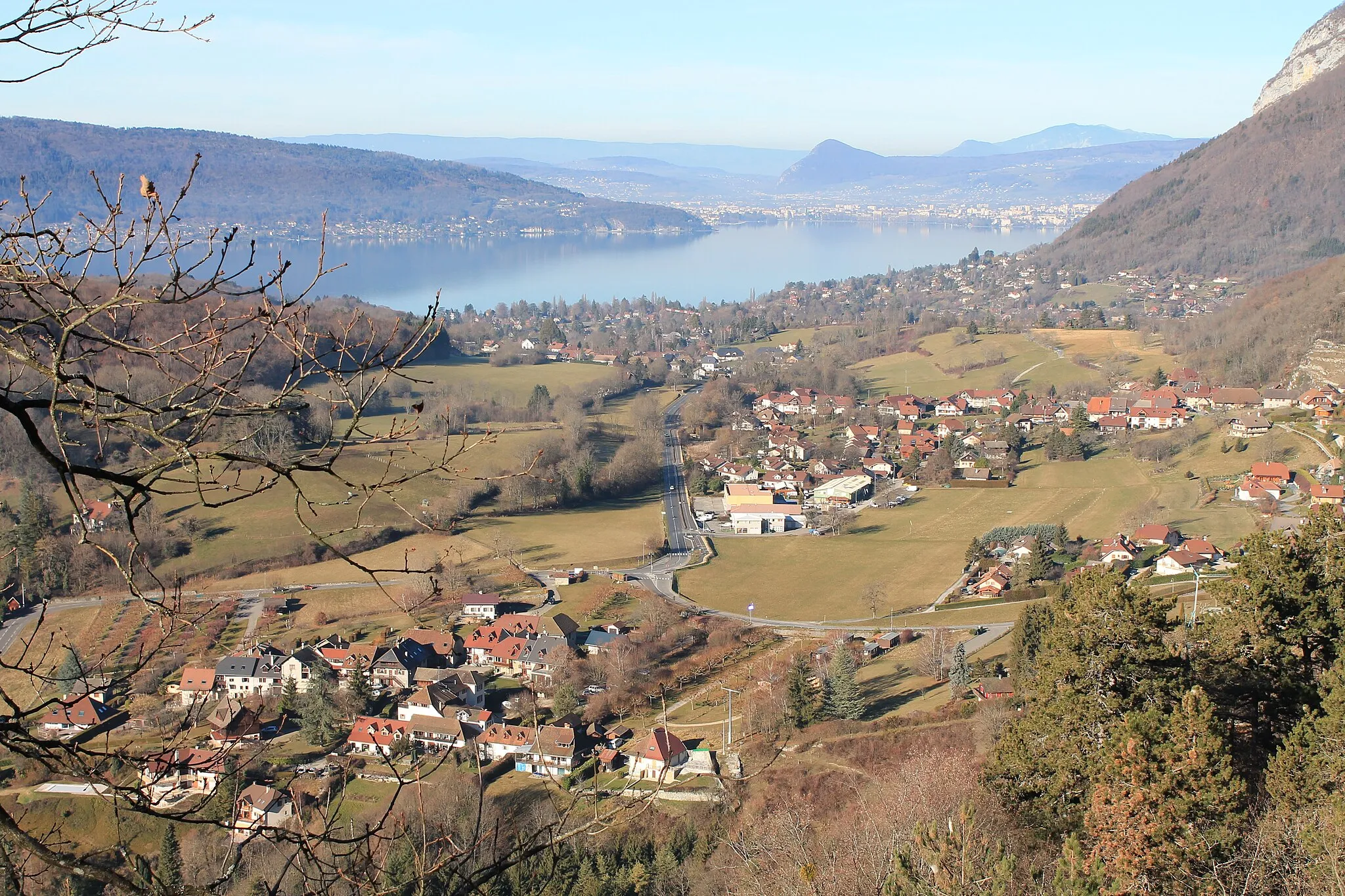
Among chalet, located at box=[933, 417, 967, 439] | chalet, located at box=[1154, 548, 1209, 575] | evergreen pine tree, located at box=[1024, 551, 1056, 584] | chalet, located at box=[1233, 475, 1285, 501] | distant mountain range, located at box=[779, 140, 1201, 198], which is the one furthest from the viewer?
distant mountain range, located at box=[779, 140, 1201, 198]

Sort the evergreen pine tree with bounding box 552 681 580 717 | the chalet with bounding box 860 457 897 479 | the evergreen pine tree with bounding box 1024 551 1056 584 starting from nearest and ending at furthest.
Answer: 1. the evergreen pine tree with bounding box 552 681 580 717
2. the evergreen pine tree with bounding box 1024 551 1056 584
3. the chalet with bounding box 860 457 897 479

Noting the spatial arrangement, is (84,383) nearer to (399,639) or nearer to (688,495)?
(399,639)

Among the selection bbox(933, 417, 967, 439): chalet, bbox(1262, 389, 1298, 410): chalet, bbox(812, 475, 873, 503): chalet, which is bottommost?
bbox(812, 475, 873, 503): chalet

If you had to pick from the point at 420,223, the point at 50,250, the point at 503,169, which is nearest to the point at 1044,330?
the point at 50,250

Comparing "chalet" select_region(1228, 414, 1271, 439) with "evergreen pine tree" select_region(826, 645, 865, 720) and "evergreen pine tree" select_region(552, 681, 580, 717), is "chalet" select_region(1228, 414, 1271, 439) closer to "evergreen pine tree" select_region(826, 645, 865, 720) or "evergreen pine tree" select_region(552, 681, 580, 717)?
"evergreen pine tree" select_region(826, 645, 865, 720)

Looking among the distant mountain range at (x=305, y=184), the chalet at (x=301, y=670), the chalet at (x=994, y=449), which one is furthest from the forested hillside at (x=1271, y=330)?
the distant mountain range at (x=305, y=184)

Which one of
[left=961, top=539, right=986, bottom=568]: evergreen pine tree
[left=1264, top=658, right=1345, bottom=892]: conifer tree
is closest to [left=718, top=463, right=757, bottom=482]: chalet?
[left=961, top=539, right=986, bottom=568]: evergreen pine tree

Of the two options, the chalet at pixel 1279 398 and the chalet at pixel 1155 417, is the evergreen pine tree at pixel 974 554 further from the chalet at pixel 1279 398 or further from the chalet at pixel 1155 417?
the chalet at pixel 1279 398

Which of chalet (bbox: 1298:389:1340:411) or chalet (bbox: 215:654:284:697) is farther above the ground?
chalet (bbox: 1298:389:1340:411)

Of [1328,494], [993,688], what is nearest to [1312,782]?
[993,688]
